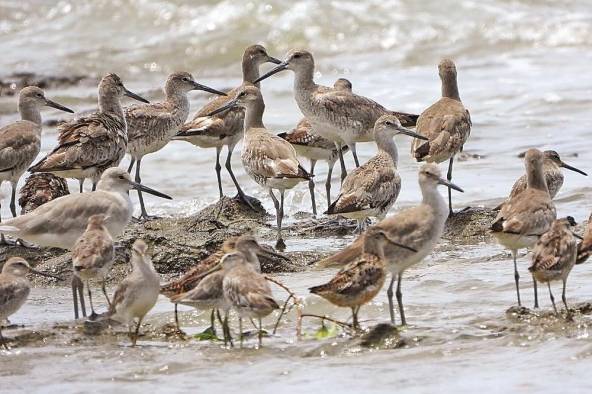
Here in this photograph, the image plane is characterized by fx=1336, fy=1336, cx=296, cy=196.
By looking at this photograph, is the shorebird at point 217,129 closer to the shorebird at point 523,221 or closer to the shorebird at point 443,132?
the shorebird at point 443,132

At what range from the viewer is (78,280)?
9.29 meters

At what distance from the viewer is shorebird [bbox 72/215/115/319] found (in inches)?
350

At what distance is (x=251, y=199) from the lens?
44.0 feet

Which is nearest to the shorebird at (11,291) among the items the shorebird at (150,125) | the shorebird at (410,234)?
the shorebird at (410,234)

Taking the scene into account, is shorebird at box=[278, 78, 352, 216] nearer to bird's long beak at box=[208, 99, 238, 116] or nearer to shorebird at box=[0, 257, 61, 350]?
bird's long beak at box=[208, 99, 238, 116]

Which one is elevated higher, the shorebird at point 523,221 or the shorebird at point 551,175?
the shorebird at point 551,175

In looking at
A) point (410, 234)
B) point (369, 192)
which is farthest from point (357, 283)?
point (369, 192)

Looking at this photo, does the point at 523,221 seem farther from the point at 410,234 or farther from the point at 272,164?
the point at 272,164

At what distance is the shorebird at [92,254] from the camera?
29.2 feet

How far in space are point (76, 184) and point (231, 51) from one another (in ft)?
34.4

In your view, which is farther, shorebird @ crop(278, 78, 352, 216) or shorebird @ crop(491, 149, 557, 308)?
shorebird @ crop(278, 78, 352, 216)

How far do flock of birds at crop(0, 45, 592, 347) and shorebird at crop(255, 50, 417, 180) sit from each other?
1 centimetres

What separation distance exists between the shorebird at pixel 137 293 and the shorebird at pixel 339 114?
5.26m

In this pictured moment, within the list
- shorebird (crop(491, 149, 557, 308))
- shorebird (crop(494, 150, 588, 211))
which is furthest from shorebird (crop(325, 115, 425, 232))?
shorebird (crop(491, 149, 557, 308))
